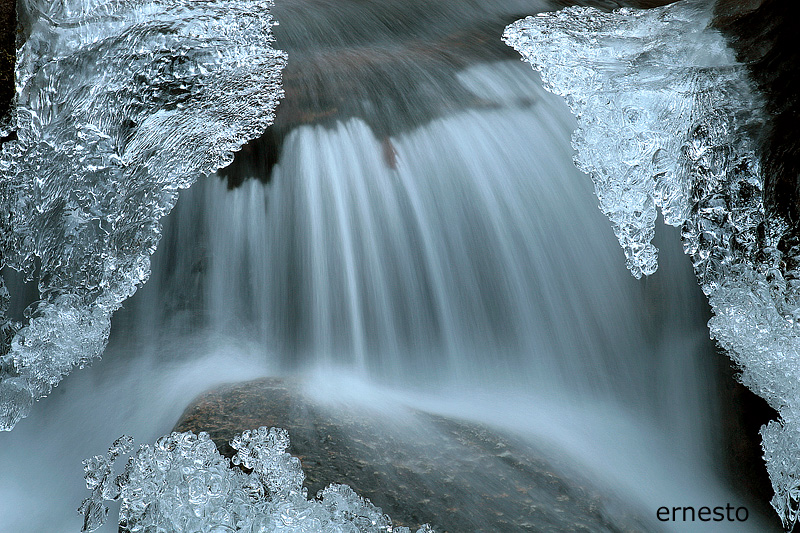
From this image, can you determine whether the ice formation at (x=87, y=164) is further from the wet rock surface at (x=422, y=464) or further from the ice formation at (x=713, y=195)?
the ice formation at (x=713, y=195)

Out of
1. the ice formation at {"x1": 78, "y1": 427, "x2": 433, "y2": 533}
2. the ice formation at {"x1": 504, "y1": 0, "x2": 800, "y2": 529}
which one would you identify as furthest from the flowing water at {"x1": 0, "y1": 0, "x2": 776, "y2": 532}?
the ice formation at {"x1": 78, "y1": 427, "x2": 433, "y2": 533}

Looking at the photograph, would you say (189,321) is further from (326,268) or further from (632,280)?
(632,280)

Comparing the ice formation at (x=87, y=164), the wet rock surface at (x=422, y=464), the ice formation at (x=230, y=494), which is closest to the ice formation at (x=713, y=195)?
the wet rock surface at (x=422, y=464)

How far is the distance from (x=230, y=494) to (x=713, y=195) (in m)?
2.00

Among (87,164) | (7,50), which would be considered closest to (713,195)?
(87,164)

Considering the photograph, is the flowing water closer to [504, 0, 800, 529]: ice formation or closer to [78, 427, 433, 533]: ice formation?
[504, 0, 800, 529]: ice formation

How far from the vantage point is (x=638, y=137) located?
2424mm

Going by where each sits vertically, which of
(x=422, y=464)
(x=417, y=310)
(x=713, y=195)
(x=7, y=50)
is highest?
(x=7, y=50)

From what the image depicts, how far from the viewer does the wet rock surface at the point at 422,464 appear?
194 centimetres

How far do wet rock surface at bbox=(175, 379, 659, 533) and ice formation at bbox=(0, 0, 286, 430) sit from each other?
2.21 ft

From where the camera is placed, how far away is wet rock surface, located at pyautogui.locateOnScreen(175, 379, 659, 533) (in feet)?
6.35

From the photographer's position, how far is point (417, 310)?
9.07ft

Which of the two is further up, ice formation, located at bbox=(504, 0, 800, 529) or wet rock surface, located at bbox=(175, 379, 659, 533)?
ice formation, located at bbox=(504, 0, 800, 529)

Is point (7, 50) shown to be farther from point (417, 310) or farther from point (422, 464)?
point (422, 464)
